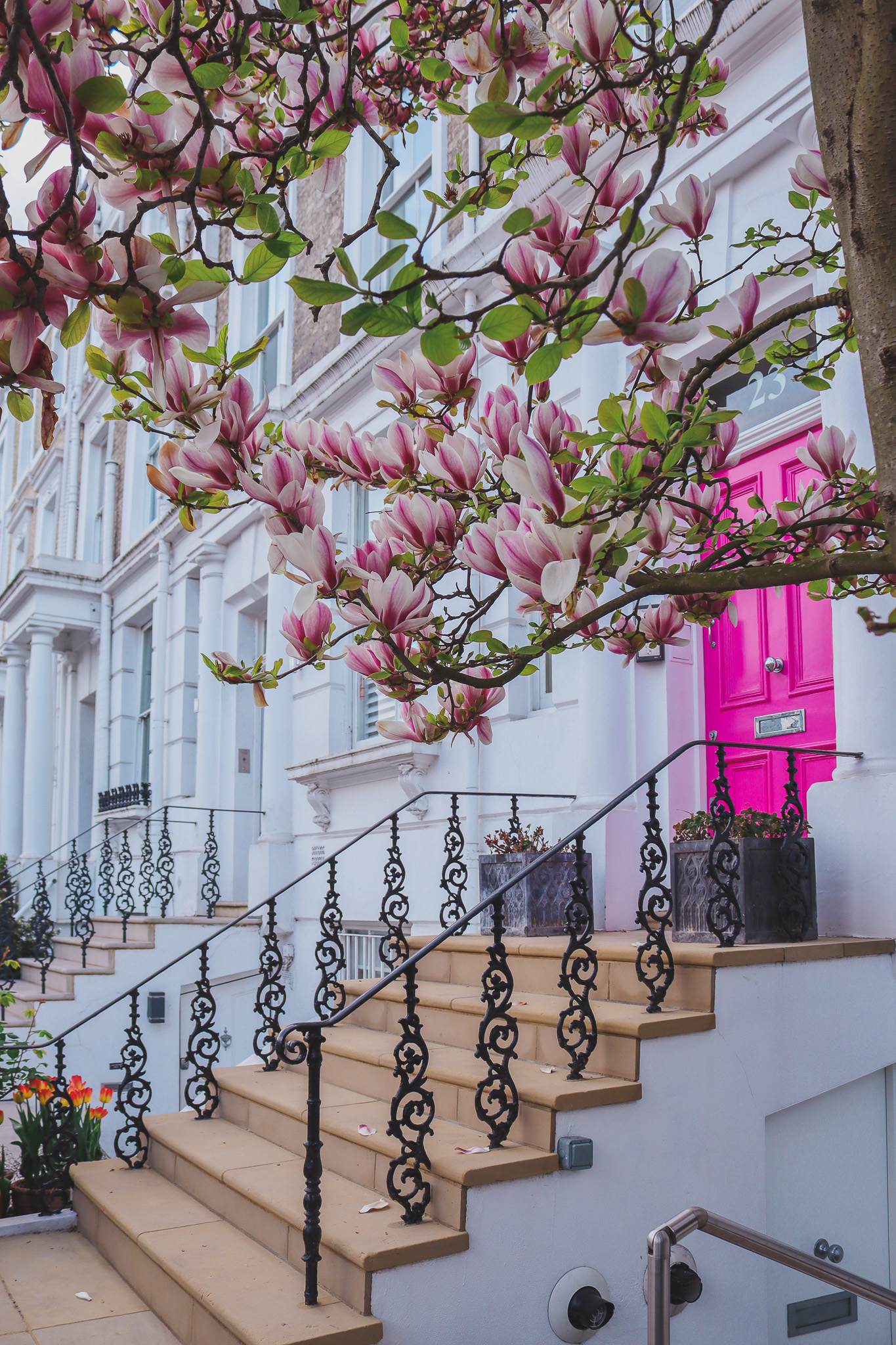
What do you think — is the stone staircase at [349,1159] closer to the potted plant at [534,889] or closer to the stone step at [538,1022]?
the stone step at [538,1022]

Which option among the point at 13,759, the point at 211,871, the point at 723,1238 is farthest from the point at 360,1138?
the point at 13,759

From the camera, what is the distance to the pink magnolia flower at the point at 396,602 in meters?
1.97

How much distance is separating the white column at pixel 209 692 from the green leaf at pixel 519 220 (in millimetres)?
9325

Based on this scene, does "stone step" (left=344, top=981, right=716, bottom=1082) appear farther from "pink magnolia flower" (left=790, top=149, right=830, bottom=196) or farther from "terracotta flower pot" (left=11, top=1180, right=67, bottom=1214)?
"pink magnolia flower" (left=790, top=149, right=830, bottom=196)

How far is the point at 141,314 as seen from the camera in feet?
4.81

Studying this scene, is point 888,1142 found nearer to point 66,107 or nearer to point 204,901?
point 66,107

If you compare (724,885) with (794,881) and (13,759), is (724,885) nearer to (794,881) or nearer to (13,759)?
(794,881)

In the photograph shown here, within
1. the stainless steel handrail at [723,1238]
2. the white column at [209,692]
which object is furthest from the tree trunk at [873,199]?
the white column at [209,692]

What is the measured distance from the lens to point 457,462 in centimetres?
223

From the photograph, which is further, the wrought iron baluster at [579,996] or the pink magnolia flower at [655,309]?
the wrought iron baluster at [579,996]

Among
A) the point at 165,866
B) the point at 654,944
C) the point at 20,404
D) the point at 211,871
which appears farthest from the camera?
the point at 165,866

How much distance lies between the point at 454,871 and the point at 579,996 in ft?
7.05

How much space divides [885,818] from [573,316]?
126 inches

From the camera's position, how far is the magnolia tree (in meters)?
1.41
